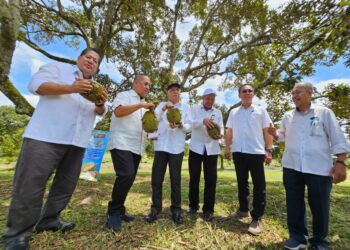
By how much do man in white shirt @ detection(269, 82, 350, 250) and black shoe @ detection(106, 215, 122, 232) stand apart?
233 centimetres

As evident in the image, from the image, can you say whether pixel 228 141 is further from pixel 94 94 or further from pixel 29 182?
pixel 29 182

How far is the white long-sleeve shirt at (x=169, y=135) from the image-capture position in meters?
4.08

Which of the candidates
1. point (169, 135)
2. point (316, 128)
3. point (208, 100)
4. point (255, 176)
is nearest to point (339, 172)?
point (316, 128)

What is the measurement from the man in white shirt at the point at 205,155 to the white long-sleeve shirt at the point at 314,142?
1171 mm

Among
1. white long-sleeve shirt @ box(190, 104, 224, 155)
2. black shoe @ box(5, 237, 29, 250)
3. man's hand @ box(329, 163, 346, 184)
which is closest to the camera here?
black shoe @ box(5, 237, 29, 250)

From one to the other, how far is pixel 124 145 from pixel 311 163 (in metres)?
2.61

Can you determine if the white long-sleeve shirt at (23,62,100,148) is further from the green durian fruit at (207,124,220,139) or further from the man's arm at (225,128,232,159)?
the man's arm at (225,128,232,159)

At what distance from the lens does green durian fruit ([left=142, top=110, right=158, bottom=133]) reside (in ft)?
12.4

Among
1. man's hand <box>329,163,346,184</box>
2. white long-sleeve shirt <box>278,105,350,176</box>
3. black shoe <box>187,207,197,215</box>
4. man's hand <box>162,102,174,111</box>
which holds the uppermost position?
man's hand <box>162,102,174,111</box>

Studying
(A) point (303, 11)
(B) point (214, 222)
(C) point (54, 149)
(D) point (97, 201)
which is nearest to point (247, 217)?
(B) point (214, 222)

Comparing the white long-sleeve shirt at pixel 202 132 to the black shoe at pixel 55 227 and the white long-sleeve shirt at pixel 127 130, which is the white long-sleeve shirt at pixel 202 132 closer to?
the white long-sleeve shirt at pixel 127 130

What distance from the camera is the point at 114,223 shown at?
11.7 feet

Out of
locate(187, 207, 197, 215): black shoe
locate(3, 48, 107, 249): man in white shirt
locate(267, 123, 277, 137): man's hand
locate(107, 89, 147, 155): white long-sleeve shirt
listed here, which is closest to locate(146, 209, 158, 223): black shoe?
locate(187, 207, 197, 215): black shoe

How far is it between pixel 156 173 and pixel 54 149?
1632 millimetres
